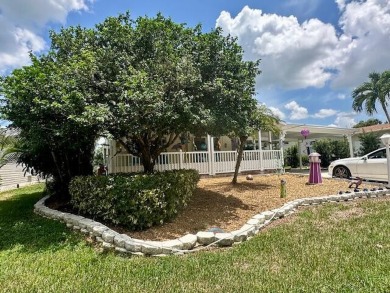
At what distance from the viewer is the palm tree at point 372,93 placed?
2680 cm

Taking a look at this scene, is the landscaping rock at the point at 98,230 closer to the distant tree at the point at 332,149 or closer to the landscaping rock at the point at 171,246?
the landscaping rock at the point at 171,246

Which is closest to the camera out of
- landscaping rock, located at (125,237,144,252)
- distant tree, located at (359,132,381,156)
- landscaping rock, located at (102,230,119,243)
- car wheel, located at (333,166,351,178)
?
landscaping rock, located at (125,237,144,252)

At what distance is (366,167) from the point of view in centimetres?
1213

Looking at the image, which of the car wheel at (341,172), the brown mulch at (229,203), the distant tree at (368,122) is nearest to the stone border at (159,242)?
the brown mulch at (229,203)

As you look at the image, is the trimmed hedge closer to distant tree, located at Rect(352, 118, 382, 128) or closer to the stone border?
the stone border

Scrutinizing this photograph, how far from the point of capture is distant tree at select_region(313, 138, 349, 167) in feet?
80.1

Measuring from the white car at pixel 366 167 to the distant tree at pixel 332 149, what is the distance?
12.0 m

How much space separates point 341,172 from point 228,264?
10825 mm

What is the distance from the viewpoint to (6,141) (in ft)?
34.6

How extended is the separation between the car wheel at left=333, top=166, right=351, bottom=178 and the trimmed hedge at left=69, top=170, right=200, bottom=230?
9339mm

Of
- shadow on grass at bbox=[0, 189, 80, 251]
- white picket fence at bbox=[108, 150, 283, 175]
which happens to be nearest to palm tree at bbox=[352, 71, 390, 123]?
white picket fence at bbox=[108, 150, 283, 175]

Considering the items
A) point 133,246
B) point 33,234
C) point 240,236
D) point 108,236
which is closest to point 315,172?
point 240,236

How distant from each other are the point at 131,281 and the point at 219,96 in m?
4.84

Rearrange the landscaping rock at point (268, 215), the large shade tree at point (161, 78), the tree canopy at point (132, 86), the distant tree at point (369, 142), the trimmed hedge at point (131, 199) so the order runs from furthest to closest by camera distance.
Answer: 1. the distant tree at point (369, 142)
2. the landscaping rock at point (268, 215)
3. the large shade tree at point (161, 78)
4. the tree canopy at point (132, 86)
5. the trimmed hedge at point (131, 199)
